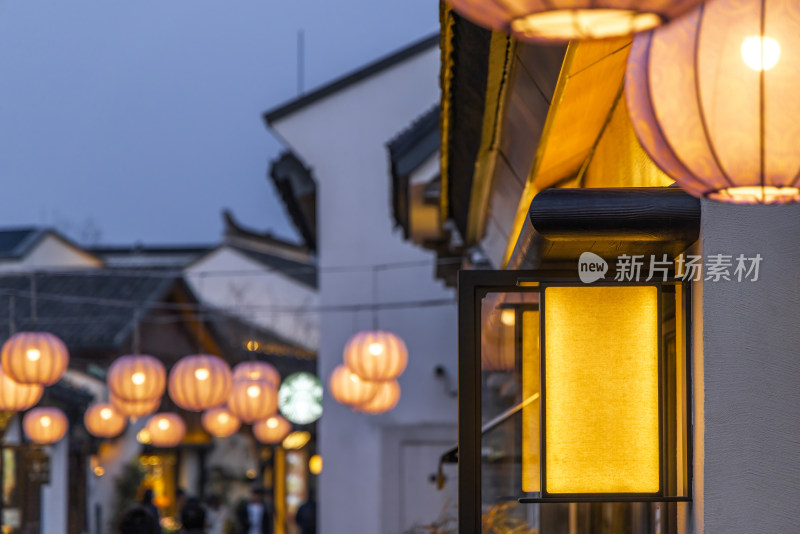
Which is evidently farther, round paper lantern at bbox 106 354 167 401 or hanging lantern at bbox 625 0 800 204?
round paper lantern at bbox 106 354 167 401

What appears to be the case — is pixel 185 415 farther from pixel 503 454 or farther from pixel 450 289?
pixel 503 454

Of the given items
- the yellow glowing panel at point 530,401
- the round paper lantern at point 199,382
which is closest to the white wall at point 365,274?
the round paper lantern at point 199,382

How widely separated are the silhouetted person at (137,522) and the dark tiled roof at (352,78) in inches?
327

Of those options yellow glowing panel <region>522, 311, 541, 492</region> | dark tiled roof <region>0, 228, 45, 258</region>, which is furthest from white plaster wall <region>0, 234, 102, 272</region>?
yellow glowing panel <region>522, 311, 541, 492</region>

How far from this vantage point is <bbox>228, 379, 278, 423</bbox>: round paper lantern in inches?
664

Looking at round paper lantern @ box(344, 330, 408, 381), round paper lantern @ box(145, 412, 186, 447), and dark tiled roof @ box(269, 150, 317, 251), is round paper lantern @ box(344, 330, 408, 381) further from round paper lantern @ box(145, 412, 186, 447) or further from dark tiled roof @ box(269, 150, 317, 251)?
round paper lantern @ box(145, 412, 186, 447)

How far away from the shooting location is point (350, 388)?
15562 mm

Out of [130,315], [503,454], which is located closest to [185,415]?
[130,315]

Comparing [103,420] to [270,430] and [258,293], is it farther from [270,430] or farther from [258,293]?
[258,293]

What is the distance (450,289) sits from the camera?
61.2ft

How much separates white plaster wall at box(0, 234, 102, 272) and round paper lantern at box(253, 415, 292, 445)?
39.5 feet

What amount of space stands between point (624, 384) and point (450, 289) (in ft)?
44.7

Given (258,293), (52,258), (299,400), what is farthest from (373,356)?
(52,258)

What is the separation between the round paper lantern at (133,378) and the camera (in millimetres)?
15000
